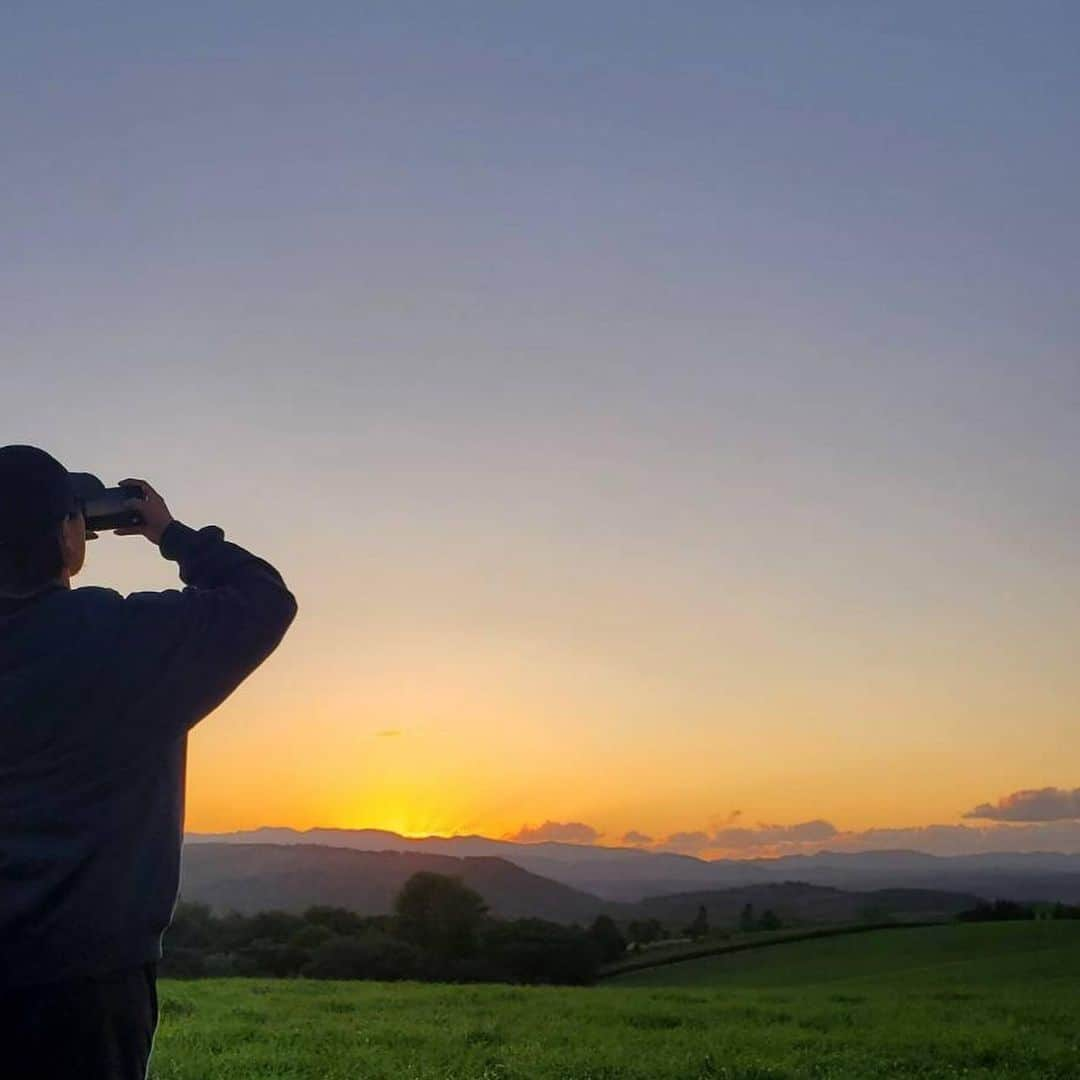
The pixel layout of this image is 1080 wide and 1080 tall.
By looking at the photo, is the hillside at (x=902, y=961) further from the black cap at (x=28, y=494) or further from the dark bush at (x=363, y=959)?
the black cap at (x=28, y=494)

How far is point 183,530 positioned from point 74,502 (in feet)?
1.16

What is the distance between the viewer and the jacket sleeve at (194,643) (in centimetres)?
280

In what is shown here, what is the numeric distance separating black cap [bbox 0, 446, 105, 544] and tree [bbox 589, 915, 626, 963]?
34.0m

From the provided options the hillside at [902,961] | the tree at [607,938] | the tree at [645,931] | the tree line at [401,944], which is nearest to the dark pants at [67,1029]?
the hillside at [902,961]

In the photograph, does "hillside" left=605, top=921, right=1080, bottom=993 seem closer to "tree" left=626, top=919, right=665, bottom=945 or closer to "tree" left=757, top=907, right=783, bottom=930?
"tree" left=626, top=919, right=665, bottom=945

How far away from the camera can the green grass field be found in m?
11.1

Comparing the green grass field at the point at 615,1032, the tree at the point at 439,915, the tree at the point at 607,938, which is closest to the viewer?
the green grass field at the point at 615,1032

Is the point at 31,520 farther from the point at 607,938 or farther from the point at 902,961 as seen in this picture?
the point at 607,938

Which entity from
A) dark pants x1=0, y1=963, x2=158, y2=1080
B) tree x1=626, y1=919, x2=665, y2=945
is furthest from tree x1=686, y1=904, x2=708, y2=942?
dark pants x1=0, y1=963, x2=158, y2=1080

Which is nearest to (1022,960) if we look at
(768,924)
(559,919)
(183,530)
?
(559,919)

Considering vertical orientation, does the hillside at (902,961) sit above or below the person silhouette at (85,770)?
below

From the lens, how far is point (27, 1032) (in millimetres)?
2688

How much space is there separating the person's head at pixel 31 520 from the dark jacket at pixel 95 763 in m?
0.06

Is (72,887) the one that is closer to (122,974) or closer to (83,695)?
(122,974)
